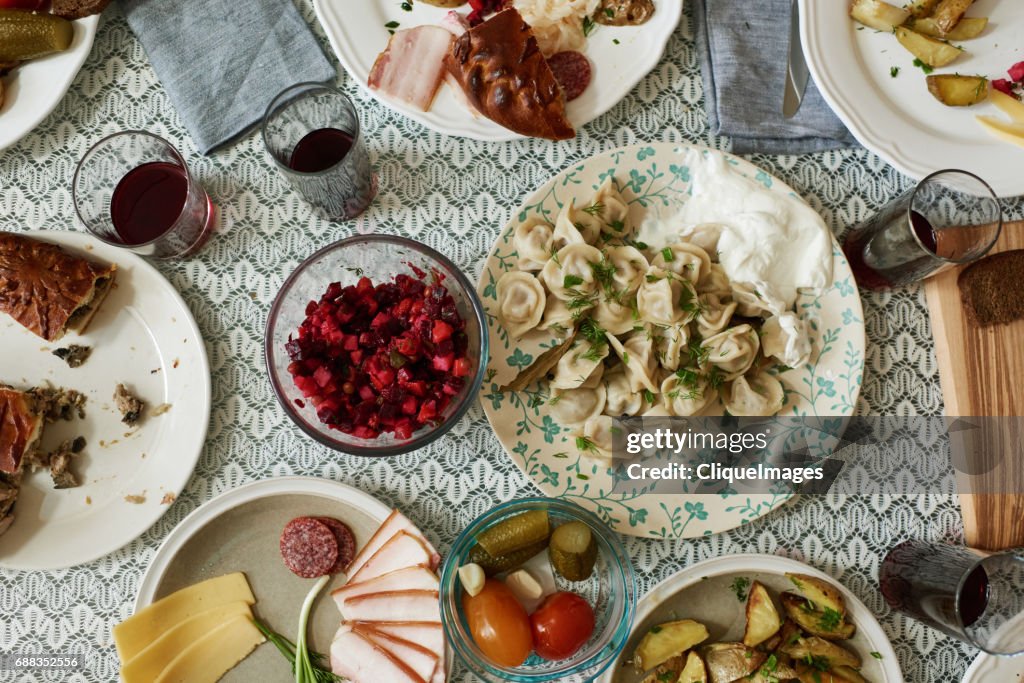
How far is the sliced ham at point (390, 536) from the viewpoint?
2012 millimetres

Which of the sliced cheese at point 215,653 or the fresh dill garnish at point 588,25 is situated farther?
the fresh dill garnish at point 588,25

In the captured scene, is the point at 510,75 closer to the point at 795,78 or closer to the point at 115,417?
the point at 795,78

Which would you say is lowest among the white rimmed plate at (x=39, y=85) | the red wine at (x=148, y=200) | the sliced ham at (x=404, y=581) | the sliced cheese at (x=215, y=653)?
the sliced cheese at (x=215, y=653)

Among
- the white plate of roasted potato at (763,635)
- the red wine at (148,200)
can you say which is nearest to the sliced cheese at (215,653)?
the white plate of roasted potato at (763,635)

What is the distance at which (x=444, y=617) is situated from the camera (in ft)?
6.26

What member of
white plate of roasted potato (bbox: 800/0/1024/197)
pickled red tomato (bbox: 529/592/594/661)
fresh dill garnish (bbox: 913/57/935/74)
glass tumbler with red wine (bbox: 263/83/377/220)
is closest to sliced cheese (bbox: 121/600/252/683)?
pickled red tomato (bbox: 529/592/594/661)

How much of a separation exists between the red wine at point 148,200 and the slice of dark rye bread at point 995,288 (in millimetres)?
2264

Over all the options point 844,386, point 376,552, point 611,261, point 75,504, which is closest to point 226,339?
point 75,504

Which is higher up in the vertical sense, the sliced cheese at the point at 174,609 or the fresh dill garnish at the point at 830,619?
the sliced cheese at the point at 174,609

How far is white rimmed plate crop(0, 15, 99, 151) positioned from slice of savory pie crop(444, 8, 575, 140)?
1120 millimetres

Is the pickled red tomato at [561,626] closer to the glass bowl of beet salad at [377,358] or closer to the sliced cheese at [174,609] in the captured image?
the glass bowl of beet salad at [377,358]

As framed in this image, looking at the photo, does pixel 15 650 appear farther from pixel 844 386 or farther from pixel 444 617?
pixel 844 386

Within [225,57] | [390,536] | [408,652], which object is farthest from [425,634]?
[225,57]

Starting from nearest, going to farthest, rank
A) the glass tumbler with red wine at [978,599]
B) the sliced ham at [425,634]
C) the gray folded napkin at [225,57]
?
the glass tumbler with red wine at [978,599], the sliced ham at [425,634], the gray folded napkin at [225,57]
